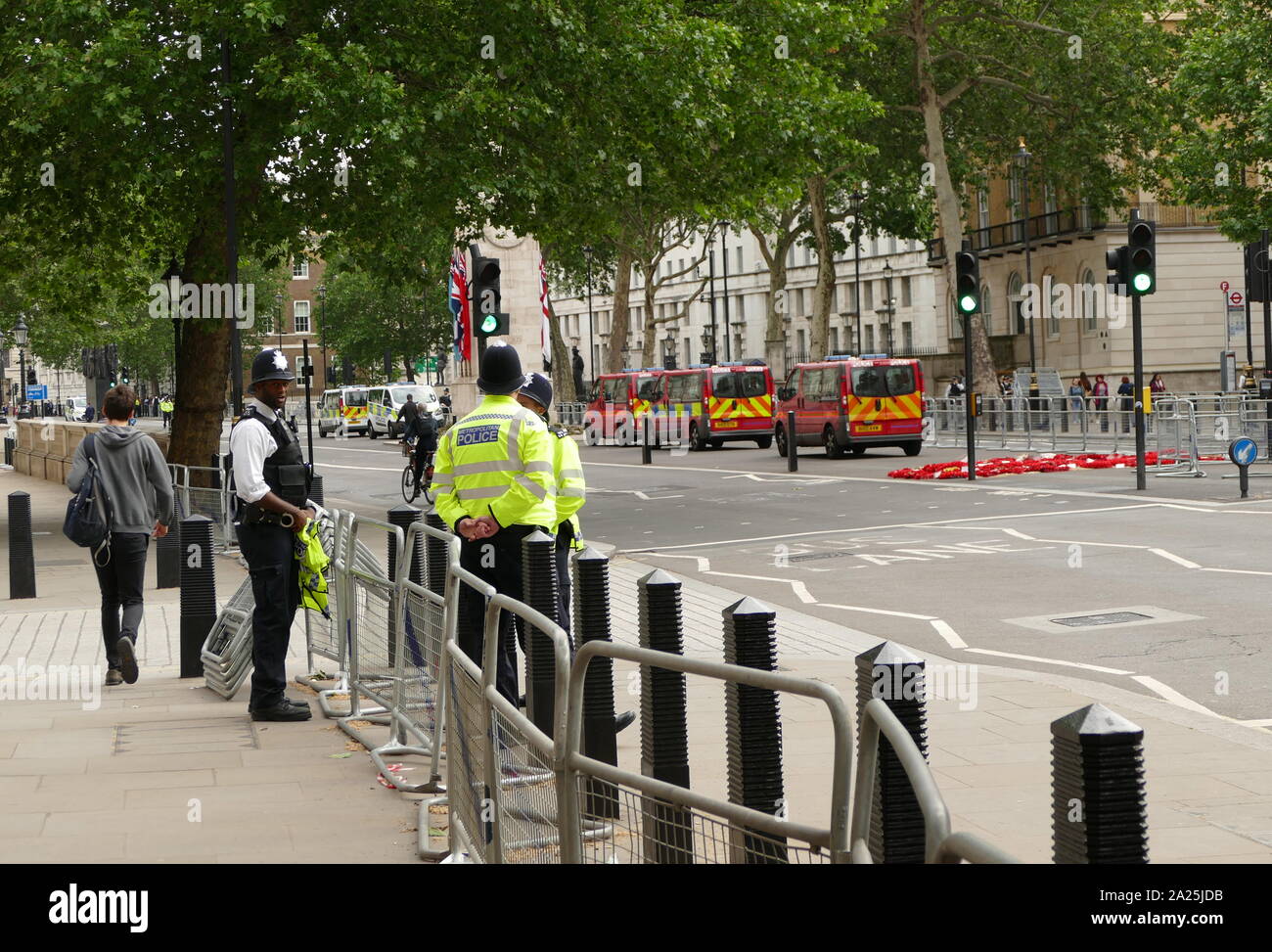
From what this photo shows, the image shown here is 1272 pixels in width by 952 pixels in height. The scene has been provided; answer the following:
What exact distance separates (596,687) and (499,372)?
258cm

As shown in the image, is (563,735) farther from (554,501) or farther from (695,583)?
(695,583)

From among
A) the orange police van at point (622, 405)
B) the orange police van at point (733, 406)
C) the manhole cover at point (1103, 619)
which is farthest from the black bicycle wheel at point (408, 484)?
the orange police van at point (622, 405)

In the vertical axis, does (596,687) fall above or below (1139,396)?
below

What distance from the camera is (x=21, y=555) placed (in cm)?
1532

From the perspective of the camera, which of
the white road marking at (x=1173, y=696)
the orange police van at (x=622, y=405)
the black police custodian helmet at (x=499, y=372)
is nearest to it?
the black police custodian helmet at (x=499, y=372)

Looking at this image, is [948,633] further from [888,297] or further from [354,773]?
[888,297]

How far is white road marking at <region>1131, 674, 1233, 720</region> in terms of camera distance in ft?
27.7

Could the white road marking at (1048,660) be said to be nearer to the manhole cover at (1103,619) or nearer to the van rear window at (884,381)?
the manhole cover at (1103,619)

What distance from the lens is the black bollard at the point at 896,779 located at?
369 cm

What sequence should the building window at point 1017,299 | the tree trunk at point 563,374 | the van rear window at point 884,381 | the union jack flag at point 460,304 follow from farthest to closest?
the tree trunk at point 563,374 < the building window at point 1017,299 < the van rear window at point 884,381 < the union jack flag at point 460,304

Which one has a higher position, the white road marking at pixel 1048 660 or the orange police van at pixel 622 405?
the orange police van at pixel 622 405

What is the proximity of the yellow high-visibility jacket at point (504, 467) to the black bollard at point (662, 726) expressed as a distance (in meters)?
1.26

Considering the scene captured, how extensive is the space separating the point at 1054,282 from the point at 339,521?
5780 cm

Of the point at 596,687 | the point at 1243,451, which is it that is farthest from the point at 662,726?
the point at 1243,451
